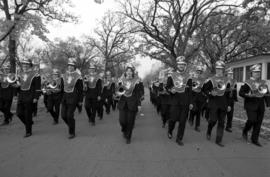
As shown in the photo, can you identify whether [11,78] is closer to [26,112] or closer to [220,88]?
[26,112]

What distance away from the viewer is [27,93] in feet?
20.9

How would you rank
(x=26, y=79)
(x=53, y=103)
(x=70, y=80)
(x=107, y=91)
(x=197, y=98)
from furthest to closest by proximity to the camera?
(x=107, y=91)
(x=53, y=103)
(x=197, y=98)
(x=26, y=79)
(x=70, y=80)

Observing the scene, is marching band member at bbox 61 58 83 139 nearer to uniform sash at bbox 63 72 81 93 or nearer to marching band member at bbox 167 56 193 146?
uniform sash at bbox 63 72 81 93

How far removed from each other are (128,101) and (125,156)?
5.29ft

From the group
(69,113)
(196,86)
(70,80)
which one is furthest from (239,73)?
(69,113)

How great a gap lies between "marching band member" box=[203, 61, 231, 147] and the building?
54.6 feet

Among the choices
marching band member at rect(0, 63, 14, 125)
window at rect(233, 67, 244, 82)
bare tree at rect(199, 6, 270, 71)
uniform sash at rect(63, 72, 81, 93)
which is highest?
bare tree at rect(199, 6, 270, 71)

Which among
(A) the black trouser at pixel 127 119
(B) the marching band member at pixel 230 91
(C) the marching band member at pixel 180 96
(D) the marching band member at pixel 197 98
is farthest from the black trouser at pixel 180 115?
(D) the marching band member at pixel 197 98

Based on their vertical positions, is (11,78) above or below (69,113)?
above

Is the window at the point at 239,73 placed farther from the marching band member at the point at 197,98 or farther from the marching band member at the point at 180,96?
the marching band member at the point at 180,96

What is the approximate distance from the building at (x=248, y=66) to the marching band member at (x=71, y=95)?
18.5 m

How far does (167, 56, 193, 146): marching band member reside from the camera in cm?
574

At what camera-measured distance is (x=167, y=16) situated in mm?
21875

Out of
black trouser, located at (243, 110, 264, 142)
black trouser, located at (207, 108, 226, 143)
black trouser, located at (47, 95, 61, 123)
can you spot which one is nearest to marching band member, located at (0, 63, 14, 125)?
black trouser, located at (47, 95, 61, 123)
